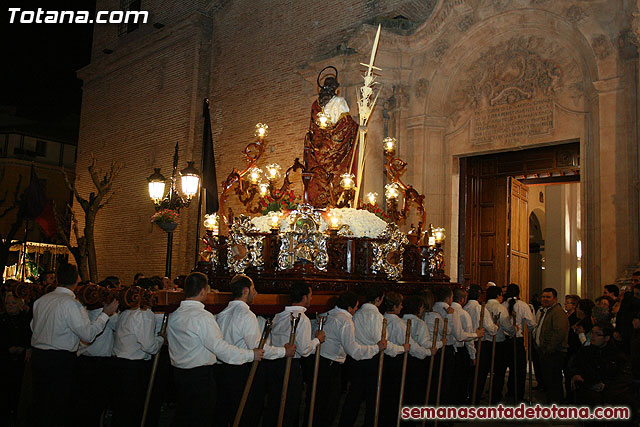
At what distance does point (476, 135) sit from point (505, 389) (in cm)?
554

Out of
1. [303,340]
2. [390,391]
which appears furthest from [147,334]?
[390,391]

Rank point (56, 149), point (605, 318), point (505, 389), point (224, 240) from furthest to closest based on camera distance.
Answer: point (56, 149)
point (505, 389)
point (224, 240)
point (605, 318)

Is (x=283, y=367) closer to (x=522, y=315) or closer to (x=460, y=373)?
(x=460, y=373)

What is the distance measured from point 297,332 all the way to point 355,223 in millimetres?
4392

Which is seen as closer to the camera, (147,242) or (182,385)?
(182,385)

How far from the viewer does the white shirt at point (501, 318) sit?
9.23 meters

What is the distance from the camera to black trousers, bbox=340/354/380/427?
21.7 ft

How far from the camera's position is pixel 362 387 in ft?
22.2

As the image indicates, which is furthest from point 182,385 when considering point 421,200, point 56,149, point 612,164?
point 56,149

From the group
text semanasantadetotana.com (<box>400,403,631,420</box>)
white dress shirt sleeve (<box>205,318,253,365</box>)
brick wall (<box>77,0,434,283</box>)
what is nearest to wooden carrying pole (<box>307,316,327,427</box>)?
white dress shirt sleeve (<box>205,318,253,365</box>)

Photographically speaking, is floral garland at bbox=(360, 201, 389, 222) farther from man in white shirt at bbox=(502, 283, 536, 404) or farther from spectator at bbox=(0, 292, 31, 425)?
spectator at bbox=(0, 292, 31, 425)

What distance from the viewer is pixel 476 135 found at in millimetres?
13750

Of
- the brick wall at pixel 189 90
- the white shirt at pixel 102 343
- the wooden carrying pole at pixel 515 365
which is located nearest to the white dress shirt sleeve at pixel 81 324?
the white shirt at pixel 102 343

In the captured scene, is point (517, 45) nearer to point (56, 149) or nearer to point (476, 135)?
point (476, 135)
